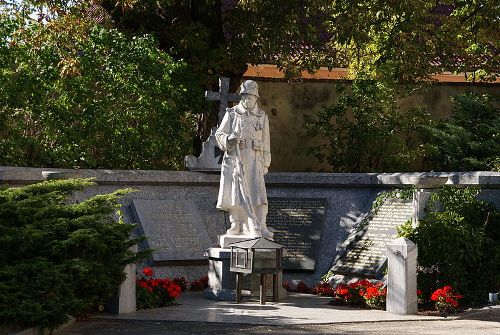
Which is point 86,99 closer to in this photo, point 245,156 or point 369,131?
point 245,156

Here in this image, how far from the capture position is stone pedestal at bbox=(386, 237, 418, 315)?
12.4 meters

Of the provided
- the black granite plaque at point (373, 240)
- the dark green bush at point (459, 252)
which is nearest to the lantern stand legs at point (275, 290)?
the black granite plaque at point (373, 240)

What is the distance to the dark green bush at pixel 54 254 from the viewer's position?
388 inches

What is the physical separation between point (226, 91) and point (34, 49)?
9.75 feet

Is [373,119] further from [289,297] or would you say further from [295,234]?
[289,297]

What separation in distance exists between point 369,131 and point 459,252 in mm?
6881

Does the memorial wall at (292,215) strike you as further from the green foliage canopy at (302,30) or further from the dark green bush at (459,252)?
the green foliage canopy at (302,30)

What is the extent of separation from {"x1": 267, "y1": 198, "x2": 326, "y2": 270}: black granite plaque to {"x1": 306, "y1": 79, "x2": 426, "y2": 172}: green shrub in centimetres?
421

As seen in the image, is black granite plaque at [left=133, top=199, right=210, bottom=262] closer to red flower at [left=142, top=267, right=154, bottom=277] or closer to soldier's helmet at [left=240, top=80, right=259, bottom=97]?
red flower at [left=142, top=267, right=154, bottom=277]

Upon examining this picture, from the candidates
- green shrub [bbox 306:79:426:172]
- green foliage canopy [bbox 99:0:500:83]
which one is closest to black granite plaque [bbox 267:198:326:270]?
green foliage canopy [bbox 99:0:500:83]

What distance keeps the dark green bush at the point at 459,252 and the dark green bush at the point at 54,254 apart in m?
3.71

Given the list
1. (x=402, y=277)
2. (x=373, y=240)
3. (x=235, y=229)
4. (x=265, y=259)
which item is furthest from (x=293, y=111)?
(x=402, y=277)

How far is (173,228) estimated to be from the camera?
1502 cm

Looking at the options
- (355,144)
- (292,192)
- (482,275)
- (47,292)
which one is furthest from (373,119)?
(47,292)
